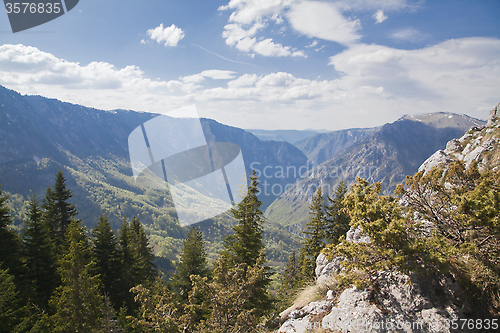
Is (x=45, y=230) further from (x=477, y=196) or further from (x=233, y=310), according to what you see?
(x=477, y=196)

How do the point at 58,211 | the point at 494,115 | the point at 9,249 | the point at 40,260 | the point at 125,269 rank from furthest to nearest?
1. the point at 494,115
2. the point at 125,269
3. the point at 58,211
4. the point at 40,260
5. the point at 9,249

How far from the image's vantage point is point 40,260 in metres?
21.8

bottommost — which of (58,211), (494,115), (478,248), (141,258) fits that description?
(141,258)

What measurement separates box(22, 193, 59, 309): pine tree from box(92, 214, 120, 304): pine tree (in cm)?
444

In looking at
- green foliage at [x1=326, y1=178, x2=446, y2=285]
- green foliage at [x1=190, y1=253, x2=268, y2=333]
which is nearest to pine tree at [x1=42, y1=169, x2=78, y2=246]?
green foliage at [x1=190, y1=253, x2=268, y2=333]

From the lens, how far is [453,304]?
572 centimetres

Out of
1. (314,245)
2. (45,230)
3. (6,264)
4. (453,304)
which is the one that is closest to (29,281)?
(6,264)

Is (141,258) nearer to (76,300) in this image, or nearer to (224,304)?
(76,300)

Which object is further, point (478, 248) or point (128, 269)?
point (128, 269)

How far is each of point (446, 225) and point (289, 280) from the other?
3325 centimetres

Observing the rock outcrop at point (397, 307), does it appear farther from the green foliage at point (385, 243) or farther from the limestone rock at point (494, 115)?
the limestone rock at point (494, 115)

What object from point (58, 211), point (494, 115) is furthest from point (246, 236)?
point (494, 115)

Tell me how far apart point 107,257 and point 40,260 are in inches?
241

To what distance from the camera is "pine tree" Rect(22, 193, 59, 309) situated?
21.4 metres
